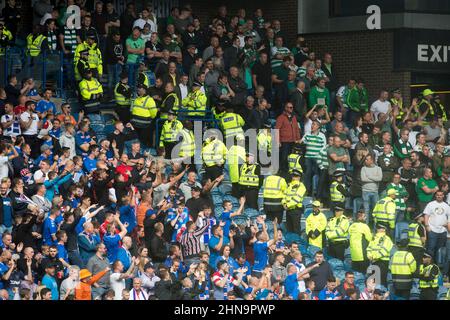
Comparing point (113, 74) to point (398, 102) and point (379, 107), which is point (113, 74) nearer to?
point (379, 107)

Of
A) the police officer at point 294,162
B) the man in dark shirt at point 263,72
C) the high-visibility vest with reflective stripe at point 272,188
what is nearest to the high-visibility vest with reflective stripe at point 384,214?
the police officer at point 294,162

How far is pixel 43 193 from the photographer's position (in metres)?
23.1

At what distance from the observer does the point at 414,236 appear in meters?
25.8

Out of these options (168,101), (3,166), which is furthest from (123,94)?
(3,166)

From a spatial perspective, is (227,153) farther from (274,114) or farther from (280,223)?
(274,114)

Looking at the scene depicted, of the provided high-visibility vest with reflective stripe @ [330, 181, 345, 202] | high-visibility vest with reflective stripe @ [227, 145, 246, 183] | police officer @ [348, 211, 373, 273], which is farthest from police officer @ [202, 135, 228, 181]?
police officer @ [348, 211, 373, 273]

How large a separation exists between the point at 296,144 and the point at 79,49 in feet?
15.0

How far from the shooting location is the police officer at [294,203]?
25719mm

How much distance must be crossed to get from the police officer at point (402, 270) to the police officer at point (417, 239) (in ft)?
1.32

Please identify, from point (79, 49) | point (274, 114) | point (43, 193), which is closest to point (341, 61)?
point (274, 114)

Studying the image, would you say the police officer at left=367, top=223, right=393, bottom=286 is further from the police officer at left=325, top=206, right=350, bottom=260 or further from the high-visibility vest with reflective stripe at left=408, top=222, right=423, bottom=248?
the high-visibility vest with reflective stripe at left=408, top=222, right=423, bottom=248

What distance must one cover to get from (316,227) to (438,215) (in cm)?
253

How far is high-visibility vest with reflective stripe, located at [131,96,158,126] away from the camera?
26.2m

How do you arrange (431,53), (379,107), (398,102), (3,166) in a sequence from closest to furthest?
(3,166)
(379,107)
(398,102)
(431,53)
